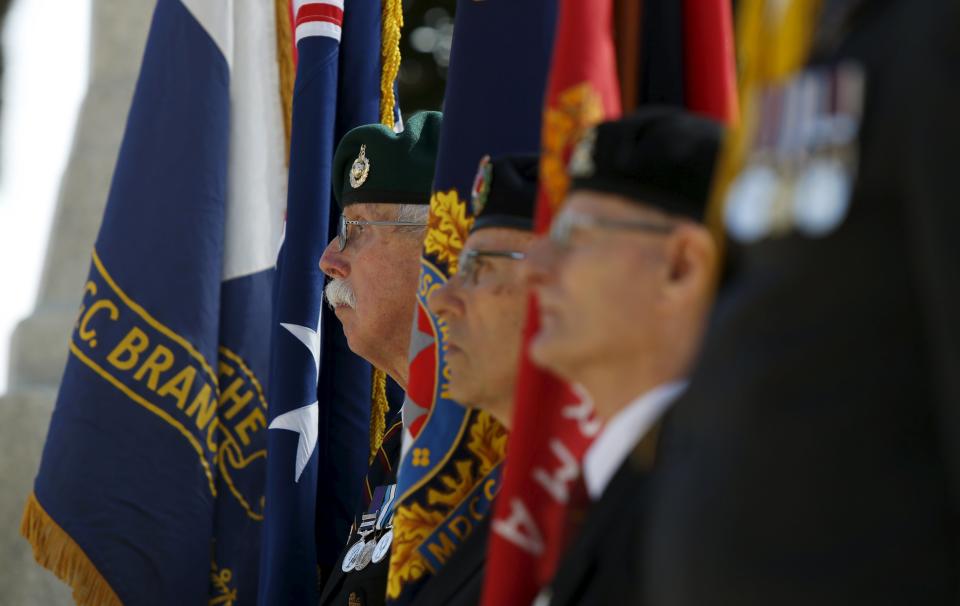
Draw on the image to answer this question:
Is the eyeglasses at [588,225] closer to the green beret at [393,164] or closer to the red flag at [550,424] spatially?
the red flag at [550,424]

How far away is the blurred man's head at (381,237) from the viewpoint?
3.38 metres

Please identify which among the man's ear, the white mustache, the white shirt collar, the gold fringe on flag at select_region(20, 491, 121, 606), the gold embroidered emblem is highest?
the man's ear

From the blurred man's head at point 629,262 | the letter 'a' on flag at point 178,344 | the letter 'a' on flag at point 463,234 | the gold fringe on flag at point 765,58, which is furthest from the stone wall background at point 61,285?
the gold fringe on flag at point 765,58

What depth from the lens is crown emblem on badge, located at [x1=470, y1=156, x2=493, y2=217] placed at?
241 centimetres

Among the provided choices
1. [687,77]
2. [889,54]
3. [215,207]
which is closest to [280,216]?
[215,207]

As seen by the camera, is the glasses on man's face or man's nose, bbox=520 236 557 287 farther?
the glasses on man's face

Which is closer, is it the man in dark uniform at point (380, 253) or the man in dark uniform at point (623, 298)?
the man in dark uniform at point (623, 298)

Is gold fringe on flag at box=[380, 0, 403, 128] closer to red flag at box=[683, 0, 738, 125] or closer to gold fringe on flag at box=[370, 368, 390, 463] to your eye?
gold fringe on flag at box=[370, 368, 390, 463]

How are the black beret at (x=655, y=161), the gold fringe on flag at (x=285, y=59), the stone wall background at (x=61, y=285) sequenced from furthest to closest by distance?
the stone wall background at (x=61, y=285), the gold fringe on flag at (x=285, y=59), the black beret at (x=655, y=161)

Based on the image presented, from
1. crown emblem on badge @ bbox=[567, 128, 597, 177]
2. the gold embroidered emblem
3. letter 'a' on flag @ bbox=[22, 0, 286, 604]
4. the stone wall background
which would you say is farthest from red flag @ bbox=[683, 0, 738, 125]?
the stone wall background

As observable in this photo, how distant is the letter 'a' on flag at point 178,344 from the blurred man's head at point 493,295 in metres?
1.54

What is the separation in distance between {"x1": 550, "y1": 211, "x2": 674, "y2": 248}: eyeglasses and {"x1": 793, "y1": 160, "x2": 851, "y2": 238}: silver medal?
378 mm

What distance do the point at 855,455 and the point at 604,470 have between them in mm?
545

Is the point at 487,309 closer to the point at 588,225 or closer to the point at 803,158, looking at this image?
the point at 588,225
